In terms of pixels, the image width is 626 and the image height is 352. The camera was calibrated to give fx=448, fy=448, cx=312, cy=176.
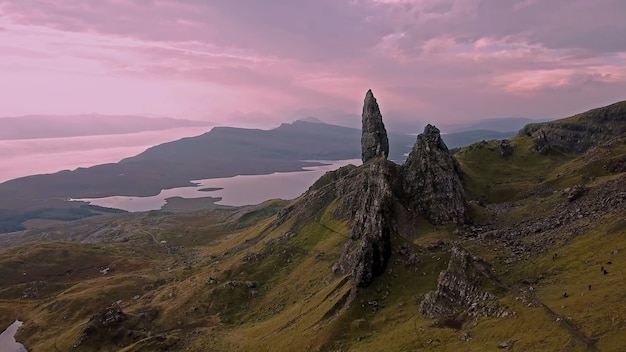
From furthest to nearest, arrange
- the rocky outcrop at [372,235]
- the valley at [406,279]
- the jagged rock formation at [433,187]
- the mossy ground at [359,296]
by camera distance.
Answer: the jagged rock formation at [433,187] < the rocky outcrop at [372,235] < the valley at [406,279] < the mossy ground at [359,296]

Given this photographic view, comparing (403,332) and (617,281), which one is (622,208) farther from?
(403,332)

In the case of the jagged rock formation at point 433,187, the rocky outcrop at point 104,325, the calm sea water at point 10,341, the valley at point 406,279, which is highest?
the jagged rock formation at point 433,187

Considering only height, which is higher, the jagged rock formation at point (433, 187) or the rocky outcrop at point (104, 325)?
the jagged rock formation at point (433, 187)

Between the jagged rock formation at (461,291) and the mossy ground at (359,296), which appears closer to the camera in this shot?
the mossy ground at (359,296)

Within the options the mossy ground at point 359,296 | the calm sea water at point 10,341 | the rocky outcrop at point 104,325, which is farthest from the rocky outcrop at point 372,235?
the calm sea water at point 10,341

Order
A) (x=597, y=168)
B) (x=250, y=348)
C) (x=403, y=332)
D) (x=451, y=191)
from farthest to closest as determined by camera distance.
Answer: (x=597, y=168)
(x=451, y=191)
(x=250, y=348)
(x=403, y=332)

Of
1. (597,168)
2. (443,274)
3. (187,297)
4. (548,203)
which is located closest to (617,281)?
(443,274)

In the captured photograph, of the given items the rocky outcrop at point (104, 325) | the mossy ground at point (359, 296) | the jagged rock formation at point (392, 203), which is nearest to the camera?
the mossy ground at point (359, 296)

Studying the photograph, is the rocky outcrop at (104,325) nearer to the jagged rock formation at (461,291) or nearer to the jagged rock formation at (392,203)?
the jagged rock formation at (392,203)
